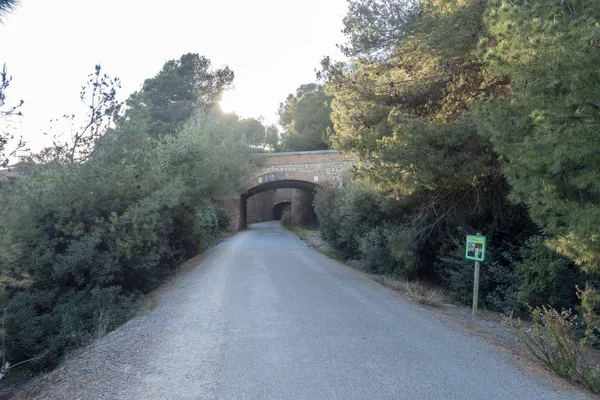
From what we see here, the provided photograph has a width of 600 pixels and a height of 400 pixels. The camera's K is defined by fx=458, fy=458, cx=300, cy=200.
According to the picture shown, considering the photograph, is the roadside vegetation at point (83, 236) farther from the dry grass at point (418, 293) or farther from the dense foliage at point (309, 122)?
the dense foliage at point (309, 122)

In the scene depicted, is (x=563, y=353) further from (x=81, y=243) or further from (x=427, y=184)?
(x=81, y=243)

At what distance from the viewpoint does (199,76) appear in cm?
4281

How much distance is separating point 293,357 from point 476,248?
4.92 metres

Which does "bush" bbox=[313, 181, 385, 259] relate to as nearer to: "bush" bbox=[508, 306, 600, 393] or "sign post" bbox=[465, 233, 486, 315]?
"sign post" bbox=[465, 233, 486, 315]

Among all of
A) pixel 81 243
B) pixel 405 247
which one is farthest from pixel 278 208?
pixel 81 243

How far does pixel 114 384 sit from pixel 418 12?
10453 mm

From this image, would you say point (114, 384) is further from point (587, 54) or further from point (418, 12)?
point (418, 12)

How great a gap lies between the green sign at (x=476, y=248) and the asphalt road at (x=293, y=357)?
5.10 feet

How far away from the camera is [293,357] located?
225 inches

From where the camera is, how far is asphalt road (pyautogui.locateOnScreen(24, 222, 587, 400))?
4.80 metres

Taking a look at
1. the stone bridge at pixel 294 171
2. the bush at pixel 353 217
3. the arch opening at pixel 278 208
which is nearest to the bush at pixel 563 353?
the bush at pixel 353 217

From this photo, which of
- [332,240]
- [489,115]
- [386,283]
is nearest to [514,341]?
[489,115]

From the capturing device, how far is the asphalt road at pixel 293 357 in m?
4.80

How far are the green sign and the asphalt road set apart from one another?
5.10 ft
